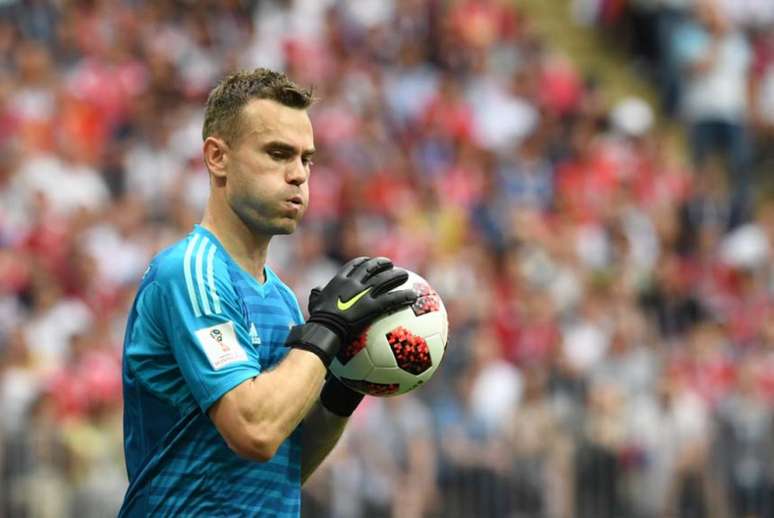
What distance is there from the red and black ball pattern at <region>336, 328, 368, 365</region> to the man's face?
0.39m

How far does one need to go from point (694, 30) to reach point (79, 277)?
6836mm

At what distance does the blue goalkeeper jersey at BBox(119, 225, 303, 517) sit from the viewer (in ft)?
14.2

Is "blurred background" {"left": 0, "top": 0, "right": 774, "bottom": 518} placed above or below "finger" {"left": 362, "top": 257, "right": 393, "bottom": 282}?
above

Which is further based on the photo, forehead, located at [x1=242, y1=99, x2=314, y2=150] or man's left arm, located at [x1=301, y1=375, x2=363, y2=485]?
man's left arm, located at [x1=301, y1=375, x2=363, y2=485]

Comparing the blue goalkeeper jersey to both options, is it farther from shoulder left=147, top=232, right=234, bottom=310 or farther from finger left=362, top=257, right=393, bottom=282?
finger left=362, top=257, right=393, bottom=282

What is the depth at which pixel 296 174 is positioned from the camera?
181 inches

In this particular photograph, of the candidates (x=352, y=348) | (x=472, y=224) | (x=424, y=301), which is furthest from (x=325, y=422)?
(x=472, y=224)

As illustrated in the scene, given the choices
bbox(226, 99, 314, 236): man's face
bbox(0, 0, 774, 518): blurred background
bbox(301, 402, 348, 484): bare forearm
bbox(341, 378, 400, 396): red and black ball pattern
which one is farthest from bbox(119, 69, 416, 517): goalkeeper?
bbox(0, 0, 774, 518): blurred background

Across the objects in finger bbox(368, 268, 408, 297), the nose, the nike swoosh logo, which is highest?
the nose

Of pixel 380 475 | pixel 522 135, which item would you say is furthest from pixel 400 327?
pixel 522 135

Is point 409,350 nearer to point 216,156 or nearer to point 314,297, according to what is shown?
point 314,297

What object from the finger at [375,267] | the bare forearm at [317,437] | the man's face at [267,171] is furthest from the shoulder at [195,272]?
the bare forearm at [317,437]

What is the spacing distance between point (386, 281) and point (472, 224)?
8.93 metres

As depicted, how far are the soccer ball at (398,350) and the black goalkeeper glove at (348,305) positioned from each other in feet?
0.18
